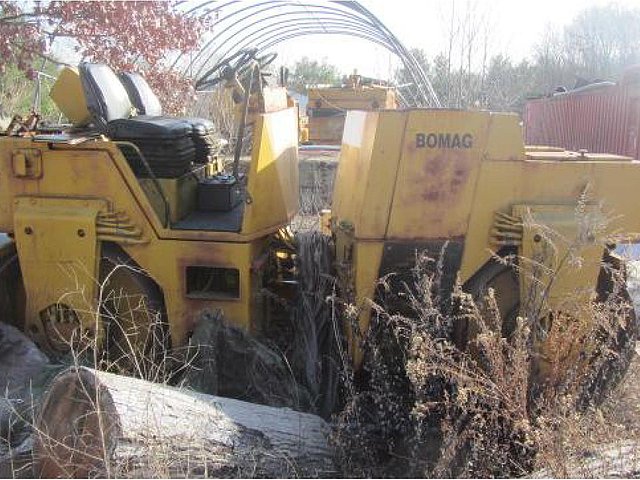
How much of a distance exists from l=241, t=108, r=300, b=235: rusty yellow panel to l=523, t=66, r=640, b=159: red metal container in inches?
320

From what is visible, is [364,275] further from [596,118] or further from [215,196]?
[596,118]

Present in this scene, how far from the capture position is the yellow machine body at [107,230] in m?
4.50

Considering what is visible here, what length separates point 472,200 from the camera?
3973 mm

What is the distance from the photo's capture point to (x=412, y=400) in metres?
3.75

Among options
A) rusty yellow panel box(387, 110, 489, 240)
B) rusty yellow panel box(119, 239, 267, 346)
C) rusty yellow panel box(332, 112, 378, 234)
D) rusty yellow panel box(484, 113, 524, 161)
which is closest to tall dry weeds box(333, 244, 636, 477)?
rusty yellow panel box(387, 110, 489, 240)

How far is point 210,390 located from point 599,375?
210 centimetres

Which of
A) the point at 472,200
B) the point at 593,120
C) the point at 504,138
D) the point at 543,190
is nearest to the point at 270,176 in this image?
the point at 472,200

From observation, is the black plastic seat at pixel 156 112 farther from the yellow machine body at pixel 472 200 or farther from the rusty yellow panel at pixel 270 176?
the yellow machine body at pixel 472 200

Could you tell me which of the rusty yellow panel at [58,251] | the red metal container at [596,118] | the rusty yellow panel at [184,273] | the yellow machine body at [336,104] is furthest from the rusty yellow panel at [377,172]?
the yellow machine body at [336,104]

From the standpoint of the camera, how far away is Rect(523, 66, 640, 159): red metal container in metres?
14.0

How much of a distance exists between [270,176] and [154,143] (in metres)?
0.75

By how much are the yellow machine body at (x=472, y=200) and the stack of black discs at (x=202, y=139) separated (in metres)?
1.52

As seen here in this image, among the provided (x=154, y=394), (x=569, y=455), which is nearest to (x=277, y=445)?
(x=154, y=394)

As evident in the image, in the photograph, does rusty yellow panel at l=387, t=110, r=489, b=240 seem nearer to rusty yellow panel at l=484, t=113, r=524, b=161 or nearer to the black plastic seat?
rusty yellow panel at l=484, t=113, r=524, b=161
